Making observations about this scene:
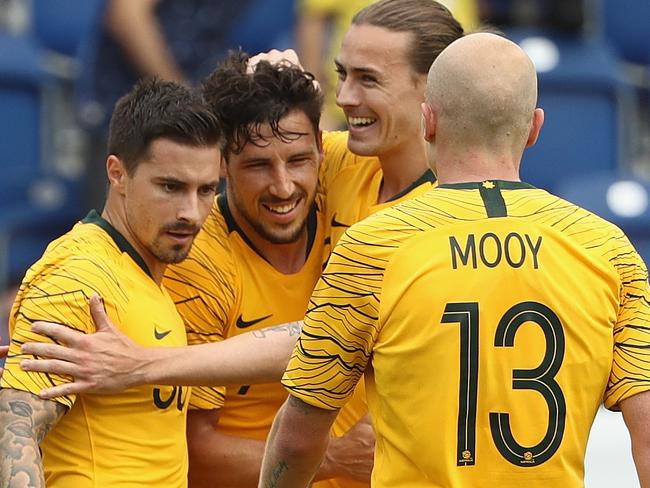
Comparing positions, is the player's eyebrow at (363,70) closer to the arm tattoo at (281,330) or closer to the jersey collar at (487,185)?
the arm tattoo at (281,330)

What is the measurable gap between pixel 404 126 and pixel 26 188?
4.61 meters

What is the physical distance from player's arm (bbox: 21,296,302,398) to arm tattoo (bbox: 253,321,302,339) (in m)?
0.02

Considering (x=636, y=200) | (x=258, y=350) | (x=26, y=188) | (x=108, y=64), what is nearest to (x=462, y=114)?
(x=258, y=350)

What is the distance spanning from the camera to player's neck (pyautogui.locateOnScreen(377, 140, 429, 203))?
4.02 metres

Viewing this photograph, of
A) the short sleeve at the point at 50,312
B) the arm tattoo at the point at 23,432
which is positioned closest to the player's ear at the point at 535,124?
the short sleeve at the point at 50,312

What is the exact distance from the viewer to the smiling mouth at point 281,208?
3932mm

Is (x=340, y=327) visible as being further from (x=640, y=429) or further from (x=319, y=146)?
(x=319, y=146)

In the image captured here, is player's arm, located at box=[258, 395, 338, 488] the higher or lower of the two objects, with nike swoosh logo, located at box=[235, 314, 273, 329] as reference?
lower

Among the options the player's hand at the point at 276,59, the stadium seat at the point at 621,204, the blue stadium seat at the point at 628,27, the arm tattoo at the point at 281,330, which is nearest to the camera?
the arm tattoo at the point at 281,330

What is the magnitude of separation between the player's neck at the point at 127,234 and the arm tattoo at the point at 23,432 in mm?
527

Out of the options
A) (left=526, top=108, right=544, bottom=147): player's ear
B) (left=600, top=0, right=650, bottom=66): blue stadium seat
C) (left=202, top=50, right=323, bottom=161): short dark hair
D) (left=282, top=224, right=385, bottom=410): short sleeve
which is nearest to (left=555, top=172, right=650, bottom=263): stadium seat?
(left=600, top=0, right=650, bottom=66): blue stadium seat

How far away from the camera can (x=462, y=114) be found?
294 cm

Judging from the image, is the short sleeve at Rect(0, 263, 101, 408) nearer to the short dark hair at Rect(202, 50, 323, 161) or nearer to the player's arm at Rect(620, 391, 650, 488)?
the short dark hair at Rect(202, 50, 323, 161)

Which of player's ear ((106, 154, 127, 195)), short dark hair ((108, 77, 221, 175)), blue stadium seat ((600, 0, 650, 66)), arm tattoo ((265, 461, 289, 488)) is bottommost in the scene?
arm tattoo ((265, 461, 289, 488))
